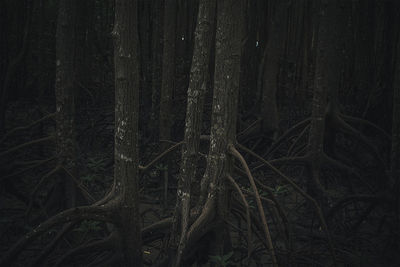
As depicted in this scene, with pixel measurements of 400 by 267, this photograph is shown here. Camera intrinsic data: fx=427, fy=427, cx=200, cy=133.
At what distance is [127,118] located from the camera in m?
3.23

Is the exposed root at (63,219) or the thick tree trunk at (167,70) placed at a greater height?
the thick tree trunk at (167,70)

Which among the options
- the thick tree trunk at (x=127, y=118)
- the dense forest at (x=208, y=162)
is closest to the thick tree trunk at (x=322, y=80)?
the dense forest at (x=208, y=162)

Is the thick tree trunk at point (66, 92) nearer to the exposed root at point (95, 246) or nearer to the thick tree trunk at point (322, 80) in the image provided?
the exposed root at point (95, 246)

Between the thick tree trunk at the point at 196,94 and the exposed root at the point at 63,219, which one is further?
the thick tree trunk at the point at 196,94

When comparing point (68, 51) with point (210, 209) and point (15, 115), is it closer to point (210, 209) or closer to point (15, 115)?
point (210, 209)

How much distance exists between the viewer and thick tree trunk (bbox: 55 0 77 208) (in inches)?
166

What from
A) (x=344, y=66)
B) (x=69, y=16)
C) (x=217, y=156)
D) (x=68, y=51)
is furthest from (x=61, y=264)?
(x=344, y=66)

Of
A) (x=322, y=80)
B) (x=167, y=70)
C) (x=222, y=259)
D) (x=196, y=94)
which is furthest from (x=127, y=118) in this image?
(x=167, y=70)

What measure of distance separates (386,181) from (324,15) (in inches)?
83.4

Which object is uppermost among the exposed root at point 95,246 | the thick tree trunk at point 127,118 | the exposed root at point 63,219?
the thick tree trunk at point 127,118

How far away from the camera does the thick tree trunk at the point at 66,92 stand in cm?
422

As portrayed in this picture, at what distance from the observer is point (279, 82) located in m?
11.0

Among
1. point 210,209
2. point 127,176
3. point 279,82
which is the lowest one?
point 210,209

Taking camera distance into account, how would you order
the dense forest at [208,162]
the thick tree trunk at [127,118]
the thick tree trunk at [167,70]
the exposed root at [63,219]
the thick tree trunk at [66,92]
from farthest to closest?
the thick tree trunk at [167,70] → the thick tree trunk at [66,92] → the dense forest at [208,162] → the thick tree trunk at [127,118] → the exposed root at [63,219]
